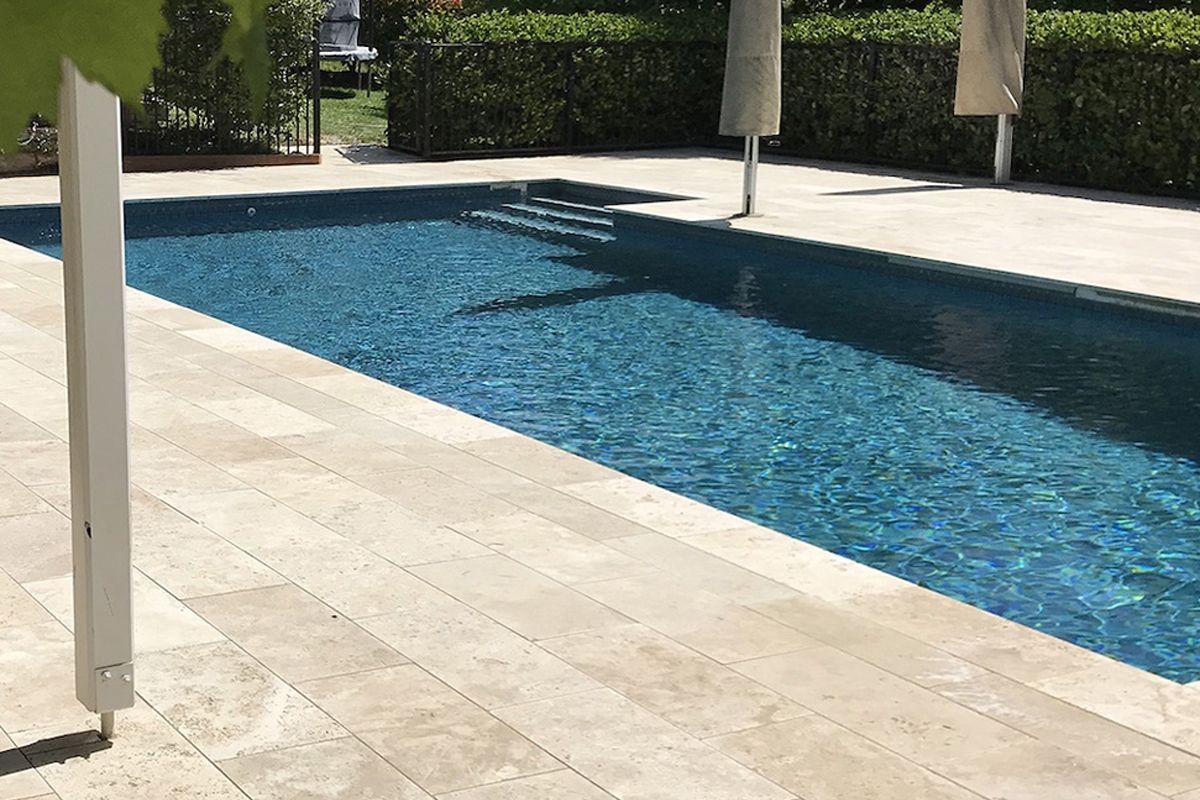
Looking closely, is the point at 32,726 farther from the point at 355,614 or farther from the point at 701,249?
the point at 701,249

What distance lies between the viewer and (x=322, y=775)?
133 inches

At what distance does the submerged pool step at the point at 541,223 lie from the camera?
45.4ft

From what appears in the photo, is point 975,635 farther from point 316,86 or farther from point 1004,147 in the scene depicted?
point 316,86

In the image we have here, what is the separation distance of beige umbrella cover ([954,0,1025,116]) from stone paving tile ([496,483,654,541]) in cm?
1031

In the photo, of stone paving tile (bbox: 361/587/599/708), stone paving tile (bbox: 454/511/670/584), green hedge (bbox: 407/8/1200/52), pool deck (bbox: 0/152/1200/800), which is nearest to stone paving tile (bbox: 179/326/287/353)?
pool deck (bbox: 0/152/1200/800)

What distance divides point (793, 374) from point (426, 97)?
30.8ft

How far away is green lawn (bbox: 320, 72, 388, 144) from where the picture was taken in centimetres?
1919

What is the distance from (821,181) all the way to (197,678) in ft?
42.3

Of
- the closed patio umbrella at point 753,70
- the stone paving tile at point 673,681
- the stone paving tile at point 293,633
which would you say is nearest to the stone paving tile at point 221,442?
the stone paving tile at point 293,633

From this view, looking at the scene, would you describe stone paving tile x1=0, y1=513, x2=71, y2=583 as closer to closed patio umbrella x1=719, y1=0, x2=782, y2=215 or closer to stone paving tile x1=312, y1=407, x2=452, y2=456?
stone paving tile x1=312, y1=407, x2=452, y2=456

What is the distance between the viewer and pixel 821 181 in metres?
16.1

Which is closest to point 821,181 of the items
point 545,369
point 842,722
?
point 545,369

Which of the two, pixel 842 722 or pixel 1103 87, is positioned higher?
pixel 1103 87

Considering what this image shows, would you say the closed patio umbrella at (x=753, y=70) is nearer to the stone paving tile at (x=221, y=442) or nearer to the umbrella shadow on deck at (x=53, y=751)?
the stone paving tile at (x=221, y=442)
